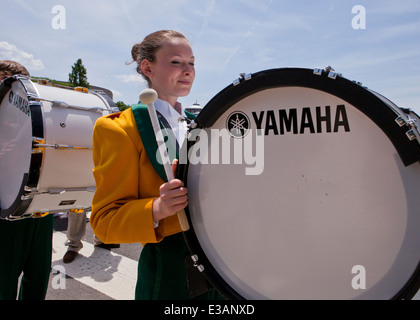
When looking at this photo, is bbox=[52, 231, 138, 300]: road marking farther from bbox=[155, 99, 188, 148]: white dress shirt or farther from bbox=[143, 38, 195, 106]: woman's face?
bbox=[143, 38, 195, 106]: woman's face

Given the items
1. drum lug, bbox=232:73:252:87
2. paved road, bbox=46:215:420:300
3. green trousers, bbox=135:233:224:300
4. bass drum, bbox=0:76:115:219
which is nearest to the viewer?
drum lug, bbox=232:73:252:87

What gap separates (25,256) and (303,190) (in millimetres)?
1948

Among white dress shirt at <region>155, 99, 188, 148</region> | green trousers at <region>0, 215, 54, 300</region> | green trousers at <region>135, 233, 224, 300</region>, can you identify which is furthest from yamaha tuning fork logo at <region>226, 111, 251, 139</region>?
green trousers at <region>0, 215, 54, 300</region>

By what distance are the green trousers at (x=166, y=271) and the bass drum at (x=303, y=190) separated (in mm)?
178

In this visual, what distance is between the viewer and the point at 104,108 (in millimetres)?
2348

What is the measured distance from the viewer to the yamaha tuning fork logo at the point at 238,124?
3.14ft

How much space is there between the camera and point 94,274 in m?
3.29

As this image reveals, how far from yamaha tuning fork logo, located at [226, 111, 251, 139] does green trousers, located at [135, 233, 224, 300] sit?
18.3 inches

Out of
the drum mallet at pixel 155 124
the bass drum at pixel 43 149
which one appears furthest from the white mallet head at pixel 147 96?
the bass drum at pixel 43 149

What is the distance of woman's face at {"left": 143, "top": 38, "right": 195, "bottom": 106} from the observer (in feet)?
4.14

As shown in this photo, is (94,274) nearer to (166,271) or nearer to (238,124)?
(166,271)

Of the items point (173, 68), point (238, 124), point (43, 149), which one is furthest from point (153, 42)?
point (43, 149)
